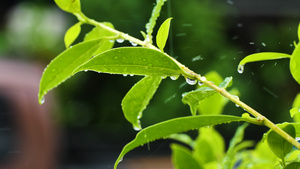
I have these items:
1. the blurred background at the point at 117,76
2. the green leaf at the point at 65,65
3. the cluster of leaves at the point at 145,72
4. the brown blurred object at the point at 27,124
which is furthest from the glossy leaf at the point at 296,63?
the brown blurred object at the point at 27,124

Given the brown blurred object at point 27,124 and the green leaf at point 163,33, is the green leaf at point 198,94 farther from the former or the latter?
the brown blurred object at point 27,124

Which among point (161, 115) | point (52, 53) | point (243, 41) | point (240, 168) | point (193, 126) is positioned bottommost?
point (161, 115)

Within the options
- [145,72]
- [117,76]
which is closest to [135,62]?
[145,72]

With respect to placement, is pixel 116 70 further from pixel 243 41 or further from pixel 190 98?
pixel 243 41

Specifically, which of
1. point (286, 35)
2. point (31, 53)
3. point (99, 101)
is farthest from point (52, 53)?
point (286, 35)

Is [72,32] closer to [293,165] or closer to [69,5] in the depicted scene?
[69,5]

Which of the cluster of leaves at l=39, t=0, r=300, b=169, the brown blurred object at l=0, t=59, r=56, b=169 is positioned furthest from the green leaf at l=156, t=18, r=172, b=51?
the brown blurred object at l=0, t=59, r=56, b=169
